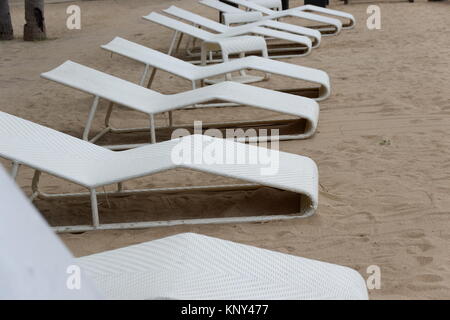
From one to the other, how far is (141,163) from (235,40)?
389 cm

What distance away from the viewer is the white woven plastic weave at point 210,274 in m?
2.44

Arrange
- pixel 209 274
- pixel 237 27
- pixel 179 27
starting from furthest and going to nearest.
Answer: pixel 237 27 < pixel 179 27 < pixel 209 274

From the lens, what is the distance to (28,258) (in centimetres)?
137

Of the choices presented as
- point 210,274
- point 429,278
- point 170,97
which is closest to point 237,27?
point 170,97

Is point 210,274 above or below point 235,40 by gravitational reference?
above

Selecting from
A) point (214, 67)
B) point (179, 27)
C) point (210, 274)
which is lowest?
point (179, 27)

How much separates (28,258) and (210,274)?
4.06 feet

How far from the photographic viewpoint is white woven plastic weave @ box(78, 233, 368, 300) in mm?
2441

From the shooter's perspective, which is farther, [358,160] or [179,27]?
[179,27]

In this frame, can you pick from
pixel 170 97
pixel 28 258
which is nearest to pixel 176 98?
pixel 170 97

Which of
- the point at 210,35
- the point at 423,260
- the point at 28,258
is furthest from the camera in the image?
the point at 210,35

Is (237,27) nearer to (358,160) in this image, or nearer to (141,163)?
(358,160)

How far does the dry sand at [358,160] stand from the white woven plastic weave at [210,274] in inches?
23.5

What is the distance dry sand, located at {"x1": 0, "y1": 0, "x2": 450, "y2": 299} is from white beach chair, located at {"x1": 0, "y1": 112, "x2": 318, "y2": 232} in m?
0.14
